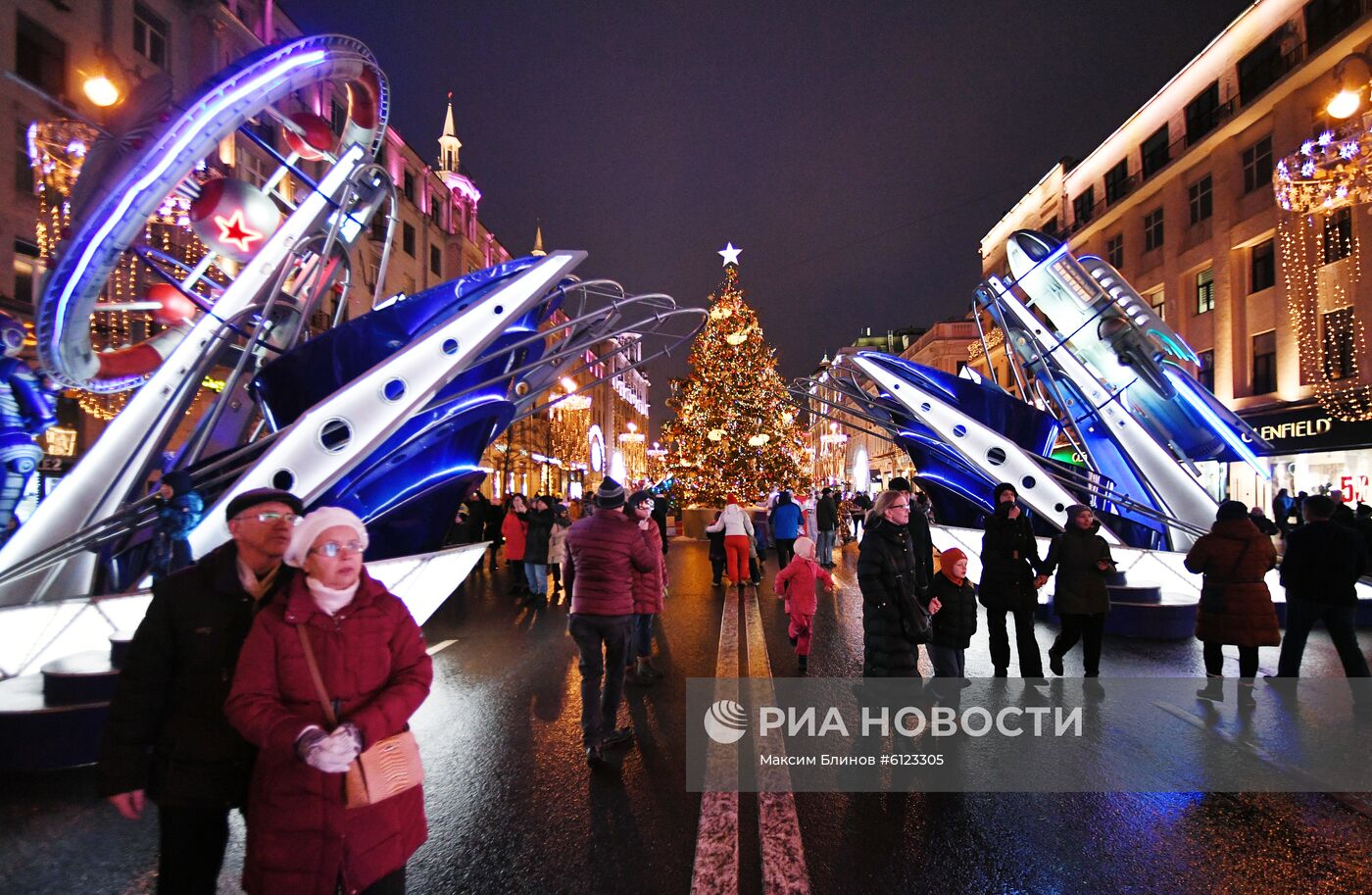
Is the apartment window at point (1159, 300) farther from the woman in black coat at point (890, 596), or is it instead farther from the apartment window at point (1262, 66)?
the woman in black coat at point (890, 596)

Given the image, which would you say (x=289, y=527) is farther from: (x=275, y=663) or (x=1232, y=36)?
(x=1232, y=36)

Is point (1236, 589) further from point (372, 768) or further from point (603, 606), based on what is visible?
point (372, 768)

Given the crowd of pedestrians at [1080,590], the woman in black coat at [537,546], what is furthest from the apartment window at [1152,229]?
the crowd of pedestrians at [1080,590]

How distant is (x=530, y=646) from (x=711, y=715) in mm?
3636

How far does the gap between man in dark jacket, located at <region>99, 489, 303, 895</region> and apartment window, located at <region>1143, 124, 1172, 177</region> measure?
125 feet

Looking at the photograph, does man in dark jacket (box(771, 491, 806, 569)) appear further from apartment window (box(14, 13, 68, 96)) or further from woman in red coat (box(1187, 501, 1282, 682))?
apartment window (box(14, 13, 68, 96))

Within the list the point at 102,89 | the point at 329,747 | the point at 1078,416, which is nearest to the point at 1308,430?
the point at 1078,416

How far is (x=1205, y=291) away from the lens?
30.2 meters

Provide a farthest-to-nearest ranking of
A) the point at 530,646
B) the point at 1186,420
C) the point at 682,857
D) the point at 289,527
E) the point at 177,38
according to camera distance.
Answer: the point at 177,38
the point at 1186,420
the point at 530,646
the point at 682,857
the point at 289,527

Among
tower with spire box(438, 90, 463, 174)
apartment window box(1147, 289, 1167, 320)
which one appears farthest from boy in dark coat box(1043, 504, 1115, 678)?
tower with spire box(438, 90, 463, 174)

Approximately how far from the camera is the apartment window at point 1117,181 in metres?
36.7

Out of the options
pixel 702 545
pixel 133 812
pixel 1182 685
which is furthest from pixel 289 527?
pixel 702 545

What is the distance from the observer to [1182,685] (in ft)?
23.9

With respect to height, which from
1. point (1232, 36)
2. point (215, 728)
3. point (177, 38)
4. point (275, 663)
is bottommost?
point (215, 728)
